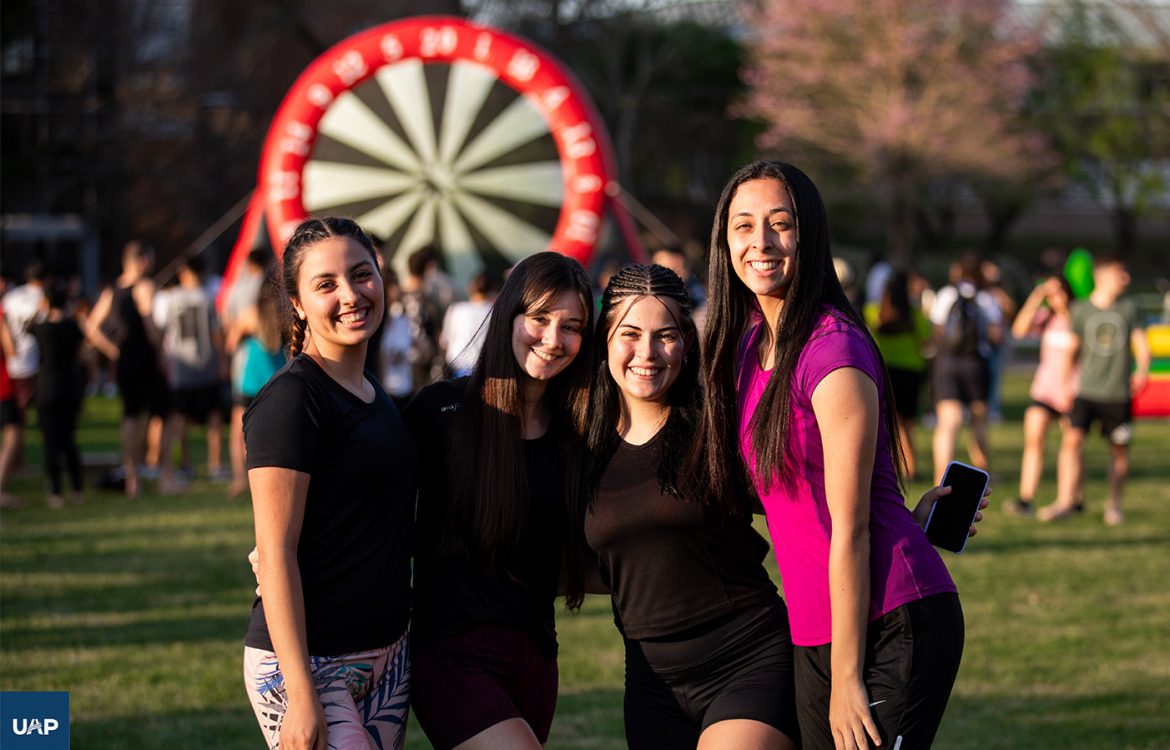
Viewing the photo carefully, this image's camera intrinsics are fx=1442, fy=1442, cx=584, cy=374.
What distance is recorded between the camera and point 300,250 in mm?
3193

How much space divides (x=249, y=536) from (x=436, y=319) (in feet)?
7.14

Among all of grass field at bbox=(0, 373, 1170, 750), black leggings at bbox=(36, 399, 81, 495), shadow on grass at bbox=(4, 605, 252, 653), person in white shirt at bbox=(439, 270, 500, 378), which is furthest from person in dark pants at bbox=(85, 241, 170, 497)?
shadow on grass at bbox=(4, 605, 252, 653)

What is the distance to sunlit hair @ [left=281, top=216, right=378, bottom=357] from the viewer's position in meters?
3.18

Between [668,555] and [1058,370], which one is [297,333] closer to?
[668,555]

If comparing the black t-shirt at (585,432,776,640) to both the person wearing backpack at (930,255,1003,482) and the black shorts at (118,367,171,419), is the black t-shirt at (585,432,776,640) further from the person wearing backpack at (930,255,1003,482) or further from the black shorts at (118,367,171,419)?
the black shorts at (118,367,171,419)

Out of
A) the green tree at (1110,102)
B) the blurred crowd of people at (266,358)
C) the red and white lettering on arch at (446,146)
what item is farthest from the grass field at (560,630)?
the green tree at (1110,102)

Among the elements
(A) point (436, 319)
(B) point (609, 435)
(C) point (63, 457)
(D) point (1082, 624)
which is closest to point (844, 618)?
(B) point (609, 435)

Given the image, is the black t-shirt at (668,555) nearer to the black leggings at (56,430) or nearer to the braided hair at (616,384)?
the braided hair at (616,384)

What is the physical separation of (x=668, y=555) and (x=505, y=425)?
502 millimetres

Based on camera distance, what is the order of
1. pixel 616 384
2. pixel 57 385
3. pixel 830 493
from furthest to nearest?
pixel 57 385, pixel 616 384, pixel 830 493

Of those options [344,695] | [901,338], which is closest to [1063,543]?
[901,338]

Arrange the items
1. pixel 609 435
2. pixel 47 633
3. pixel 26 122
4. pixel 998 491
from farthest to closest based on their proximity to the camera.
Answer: pixel 26 122 → pixel 998 491 → pixel 47 633 → pixel 609 435

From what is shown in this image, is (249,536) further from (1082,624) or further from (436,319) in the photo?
(1082,624)

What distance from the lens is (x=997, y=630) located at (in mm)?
6883
